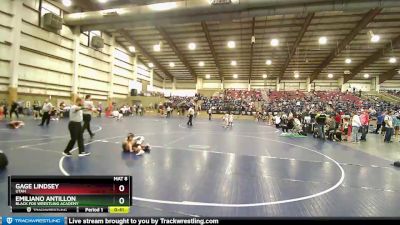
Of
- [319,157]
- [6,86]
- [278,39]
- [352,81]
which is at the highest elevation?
[278,39]

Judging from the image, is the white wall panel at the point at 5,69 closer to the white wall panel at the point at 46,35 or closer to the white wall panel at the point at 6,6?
the white wall panel at the point at 46,35

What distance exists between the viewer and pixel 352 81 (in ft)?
159

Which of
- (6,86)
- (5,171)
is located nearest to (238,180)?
(5,171)

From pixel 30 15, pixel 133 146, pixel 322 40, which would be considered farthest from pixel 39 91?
pixel 322 40

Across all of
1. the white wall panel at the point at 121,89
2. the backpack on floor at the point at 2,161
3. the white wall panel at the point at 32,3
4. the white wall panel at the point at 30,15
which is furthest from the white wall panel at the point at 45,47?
the backpack on floor at the point at 2,161

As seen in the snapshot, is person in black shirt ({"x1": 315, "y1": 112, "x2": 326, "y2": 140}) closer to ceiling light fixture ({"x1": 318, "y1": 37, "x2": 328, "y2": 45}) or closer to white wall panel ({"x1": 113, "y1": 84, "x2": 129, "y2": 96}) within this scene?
ceiling light fixture ({"x1": 318, "y1": 37, "x2": 328, "y2": 45})

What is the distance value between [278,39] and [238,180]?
30.8 m

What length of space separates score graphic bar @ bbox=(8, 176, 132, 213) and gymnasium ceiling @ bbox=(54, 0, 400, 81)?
19951mm

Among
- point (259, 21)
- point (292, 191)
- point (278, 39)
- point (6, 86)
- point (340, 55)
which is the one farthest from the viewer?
point (340, 55)

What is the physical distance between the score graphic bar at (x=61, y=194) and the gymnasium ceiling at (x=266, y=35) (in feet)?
65.5

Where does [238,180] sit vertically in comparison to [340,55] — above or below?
below

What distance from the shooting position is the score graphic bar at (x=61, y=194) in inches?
110

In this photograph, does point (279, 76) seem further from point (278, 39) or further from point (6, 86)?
point (6, 86)

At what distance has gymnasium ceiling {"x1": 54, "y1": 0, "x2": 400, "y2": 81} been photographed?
2133 cm
